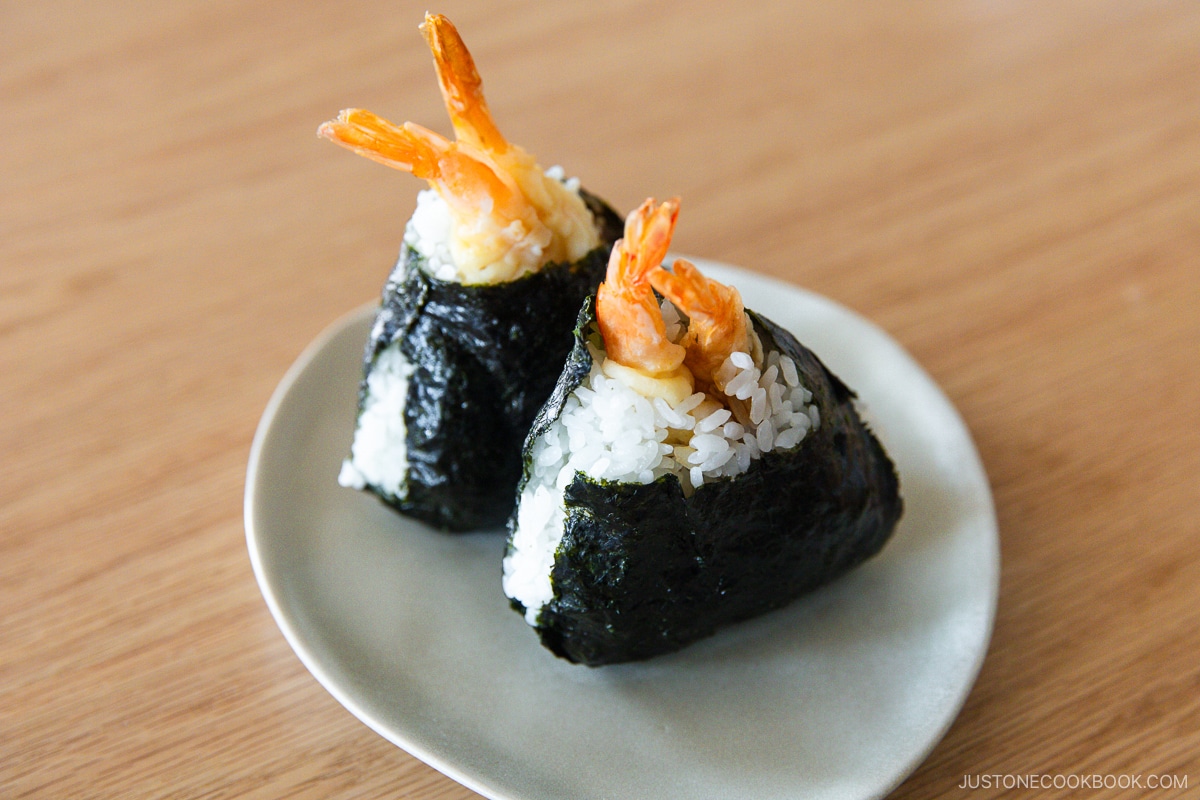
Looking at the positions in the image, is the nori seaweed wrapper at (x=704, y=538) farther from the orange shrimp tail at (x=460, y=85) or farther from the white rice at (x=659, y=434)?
the orange shrimp tail at (x=460, y=85)

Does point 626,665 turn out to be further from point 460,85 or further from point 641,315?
point 460,85

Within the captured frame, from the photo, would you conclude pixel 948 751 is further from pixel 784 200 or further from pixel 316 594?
pixel 784 200

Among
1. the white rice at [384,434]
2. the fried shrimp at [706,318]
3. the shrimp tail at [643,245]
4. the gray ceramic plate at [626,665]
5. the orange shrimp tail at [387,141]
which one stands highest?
the orange shrimp tail at [387,141]

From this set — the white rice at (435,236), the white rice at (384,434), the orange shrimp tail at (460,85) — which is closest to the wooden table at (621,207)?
the white rice at (384,434)

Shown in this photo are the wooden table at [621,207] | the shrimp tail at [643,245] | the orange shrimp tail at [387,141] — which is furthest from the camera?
the wooden table at [621,207]

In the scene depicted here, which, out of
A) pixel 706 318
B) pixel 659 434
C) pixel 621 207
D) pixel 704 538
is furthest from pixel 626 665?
pixel 621 207

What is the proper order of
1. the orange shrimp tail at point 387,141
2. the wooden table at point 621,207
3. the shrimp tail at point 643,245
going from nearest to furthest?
the shrimp tail at point 643,245
the orange shrimp tail at point 387,141
the wooden table at point 621,207

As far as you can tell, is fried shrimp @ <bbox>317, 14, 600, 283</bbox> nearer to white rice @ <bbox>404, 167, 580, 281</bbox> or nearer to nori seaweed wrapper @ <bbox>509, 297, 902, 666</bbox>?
white rice @ <bbox>404, 167, 580, 281</bbox>
